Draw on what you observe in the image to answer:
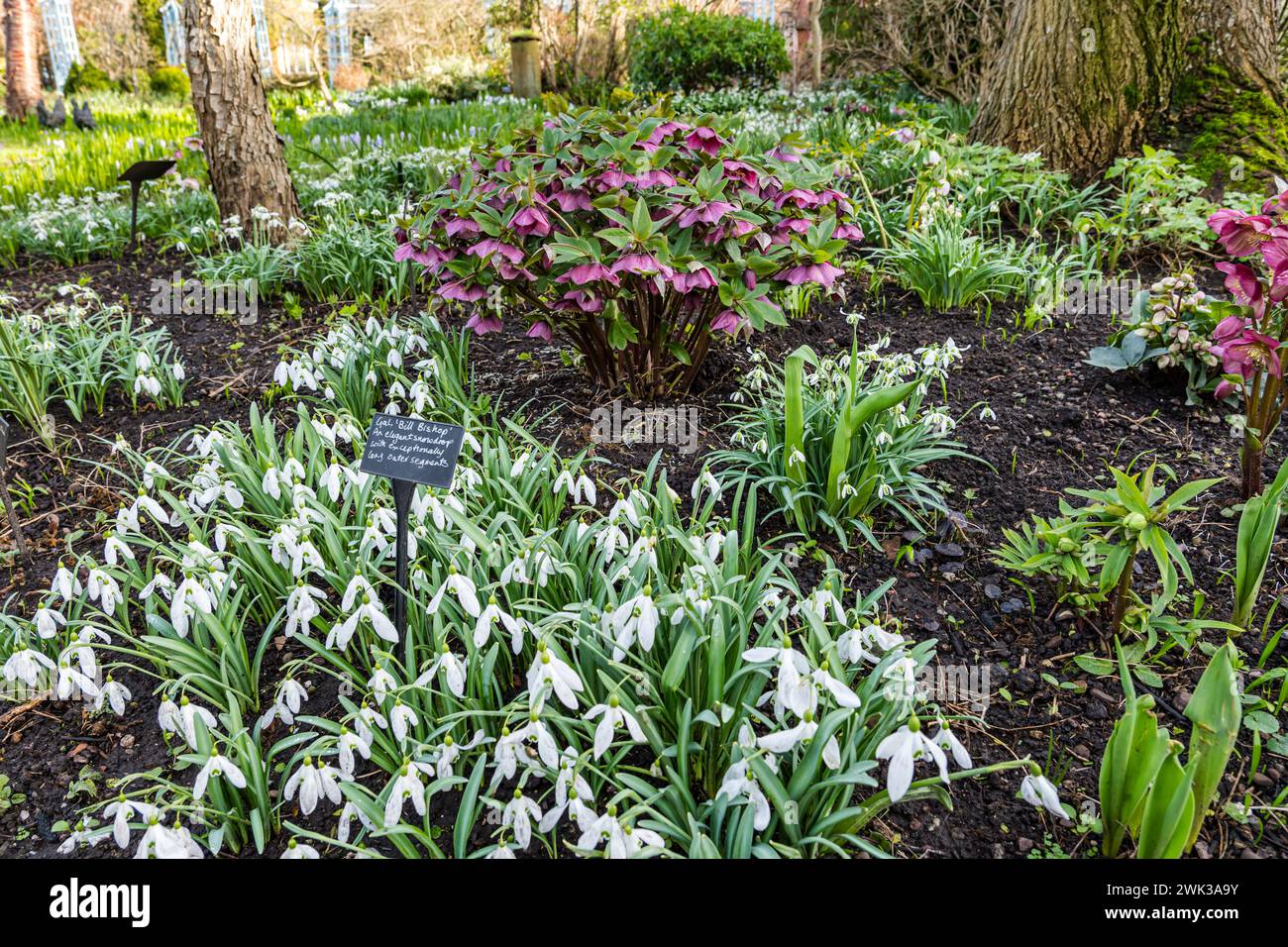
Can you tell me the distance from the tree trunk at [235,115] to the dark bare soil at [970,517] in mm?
929

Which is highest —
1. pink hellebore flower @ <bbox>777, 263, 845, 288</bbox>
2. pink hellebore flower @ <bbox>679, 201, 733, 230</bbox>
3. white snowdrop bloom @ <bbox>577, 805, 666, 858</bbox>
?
pink hellebore flower @ <bbox>679, 201, 733, 230</bbox>

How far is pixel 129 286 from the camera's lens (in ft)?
15.3

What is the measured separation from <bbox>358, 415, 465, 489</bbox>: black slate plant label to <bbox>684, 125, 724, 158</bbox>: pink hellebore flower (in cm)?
143

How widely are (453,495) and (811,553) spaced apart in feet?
3.21

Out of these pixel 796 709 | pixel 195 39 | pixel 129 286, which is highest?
pixel 195 39

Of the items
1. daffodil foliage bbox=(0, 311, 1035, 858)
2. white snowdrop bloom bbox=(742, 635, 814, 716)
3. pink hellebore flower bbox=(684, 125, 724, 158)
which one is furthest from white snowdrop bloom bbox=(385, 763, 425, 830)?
pink hellebore flower bbox=(684, 125, 724, 158)

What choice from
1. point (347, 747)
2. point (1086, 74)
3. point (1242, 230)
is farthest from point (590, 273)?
point (1086, 74)

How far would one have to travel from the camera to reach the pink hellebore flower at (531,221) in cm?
252

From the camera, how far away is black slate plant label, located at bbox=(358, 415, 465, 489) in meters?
1.76
